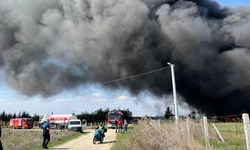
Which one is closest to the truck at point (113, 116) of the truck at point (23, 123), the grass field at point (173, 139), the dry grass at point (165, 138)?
the truck at point (23, 123)

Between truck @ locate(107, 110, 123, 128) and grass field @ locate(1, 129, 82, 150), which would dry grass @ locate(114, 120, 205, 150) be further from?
truck @ locate(107, 110, 123, 128)

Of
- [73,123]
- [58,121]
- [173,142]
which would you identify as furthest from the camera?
[58,121]

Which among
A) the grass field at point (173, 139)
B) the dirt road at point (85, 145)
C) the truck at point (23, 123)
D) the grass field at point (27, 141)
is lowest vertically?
the dirt road at point (85, 145)

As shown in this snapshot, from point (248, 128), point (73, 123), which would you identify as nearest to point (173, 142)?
point (248, 128)

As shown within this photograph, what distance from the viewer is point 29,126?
65.2 meters

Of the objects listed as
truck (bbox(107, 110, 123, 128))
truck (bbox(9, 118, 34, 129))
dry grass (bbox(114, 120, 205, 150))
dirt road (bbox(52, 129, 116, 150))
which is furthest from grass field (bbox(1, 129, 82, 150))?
truck (bbox(9, 118, 34, 129))

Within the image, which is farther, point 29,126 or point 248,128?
point 29,126

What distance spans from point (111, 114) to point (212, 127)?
3581cm

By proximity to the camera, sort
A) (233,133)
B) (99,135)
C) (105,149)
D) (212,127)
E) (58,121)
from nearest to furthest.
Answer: (233,133) < (212,127) < (105,149) < (99,135) < (58,121)

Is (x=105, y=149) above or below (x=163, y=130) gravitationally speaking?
below

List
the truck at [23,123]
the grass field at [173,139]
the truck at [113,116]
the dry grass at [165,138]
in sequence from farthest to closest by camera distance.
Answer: the truck at [23,123] < the truck at [113,116] < the grass field at [173,139] < the dry grass at [165,138]

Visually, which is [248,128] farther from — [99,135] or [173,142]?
[99,135]

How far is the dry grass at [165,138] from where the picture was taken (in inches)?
379

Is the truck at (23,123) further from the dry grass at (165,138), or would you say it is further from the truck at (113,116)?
the dry grass at (165,138)
